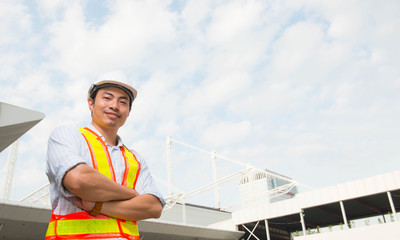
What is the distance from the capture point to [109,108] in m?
1.71

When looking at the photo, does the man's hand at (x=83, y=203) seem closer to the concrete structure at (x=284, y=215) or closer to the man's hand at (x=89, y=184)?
the man's hand at (x=89, y=184)

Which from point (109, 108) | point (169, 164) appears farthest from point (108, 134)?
point (169, 164)

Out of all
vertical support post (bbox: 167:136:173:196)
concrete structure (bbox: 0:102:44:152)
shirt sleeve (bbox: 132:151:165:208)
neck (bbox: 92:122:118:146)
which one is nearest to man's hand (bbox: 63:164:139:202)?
shirt sleeve (bbox: 132:151:165:208)

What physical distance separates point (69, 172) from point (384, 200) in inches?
807

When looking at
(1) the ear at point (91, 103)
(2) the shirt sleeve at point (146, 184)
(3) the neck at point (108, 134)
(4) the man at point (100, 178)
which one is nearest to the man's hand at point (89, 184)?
(4) the man at point (100, 178)

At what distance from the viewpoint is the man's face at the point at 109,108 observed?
5.63 ft

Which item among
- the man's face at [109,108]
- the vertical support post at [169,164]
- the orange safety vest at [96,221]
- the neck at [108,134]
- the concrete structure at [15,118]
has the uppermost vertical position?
the vertical support post at [169,164]

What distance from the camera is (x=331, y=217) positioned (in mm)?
21391

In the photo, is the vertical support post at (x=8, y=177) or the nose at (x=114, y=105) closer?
the nose at (x=114, y=105)

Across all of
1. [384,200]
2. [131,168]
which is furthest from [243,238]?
[131,168]

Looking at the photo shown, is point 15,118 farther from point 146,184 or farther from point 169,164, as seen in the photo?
point 169,164

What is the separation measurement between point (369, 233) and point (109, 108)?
15449mm

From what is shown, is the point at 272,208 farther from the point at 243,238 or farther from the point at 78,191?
the point at 78,191

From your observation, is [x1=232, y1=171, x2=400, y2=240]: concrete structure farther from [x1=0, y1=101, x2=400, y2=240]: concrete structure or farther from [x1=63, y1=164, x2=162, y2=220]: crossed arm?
[x1=63, y1=164, x2=162, y2=220]: crossed arm
